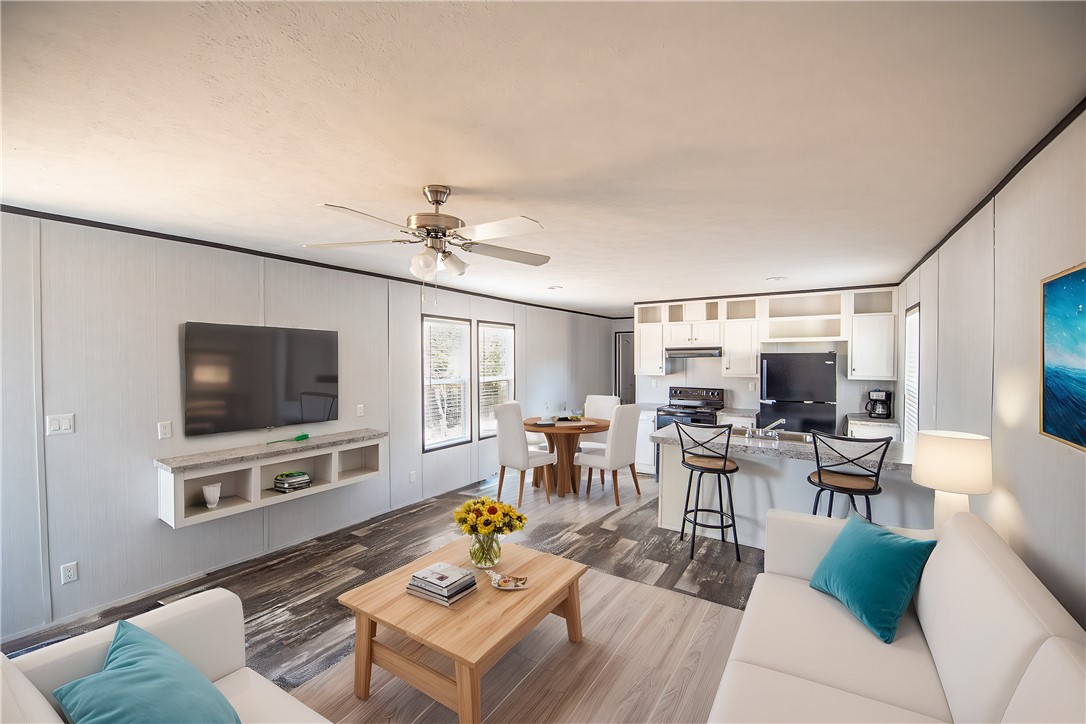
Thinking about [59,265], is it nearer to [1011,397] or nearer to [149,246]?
[149,246]

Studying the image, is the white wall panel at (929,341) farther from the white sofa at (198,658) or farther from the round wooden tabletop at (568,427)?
the white sofa at (198,658)

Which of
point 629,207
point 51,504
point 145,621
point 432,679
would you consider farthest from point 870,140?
point 51,504

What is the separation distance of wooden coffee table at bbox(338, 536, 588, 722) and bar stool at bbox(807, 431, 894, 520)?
5.83 ft

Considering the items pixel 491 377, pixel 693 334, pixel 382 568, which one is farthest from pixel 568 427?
pixel 382 568

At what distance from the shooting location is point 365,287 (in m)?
4.56

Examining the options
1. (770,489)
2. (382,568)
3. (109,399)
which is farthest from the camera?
(770,489)

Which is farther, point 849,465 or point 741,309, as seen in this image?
point 741,309

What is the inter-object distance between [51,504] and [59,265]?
1.38 m

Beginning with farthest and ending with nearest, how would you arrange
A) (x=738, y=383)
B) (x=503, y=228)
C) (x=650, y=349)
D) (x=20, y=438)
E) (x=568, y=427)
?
1. (x=650, y=349)
2. (x=738, y=383)
3. (x=568, y=427)
4. (x=20, y=438)
5. (x=503, y=228)

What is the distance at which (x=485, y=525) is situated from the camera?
8.20ft

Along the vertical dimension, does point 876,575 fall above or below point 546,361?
below

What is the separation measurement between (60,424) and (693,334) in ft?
19.7

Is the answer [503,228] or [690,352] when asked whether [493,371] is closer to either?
[690,352]

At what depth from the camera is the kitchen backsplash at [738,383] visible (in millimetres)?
5547
